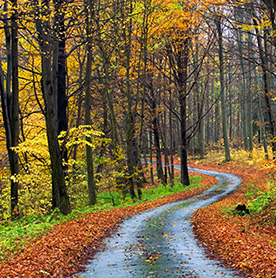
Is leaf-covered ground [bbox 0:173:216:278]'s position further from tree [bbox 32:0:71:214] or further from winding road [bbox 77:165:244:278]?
tree [bbox 32:0:71:214]

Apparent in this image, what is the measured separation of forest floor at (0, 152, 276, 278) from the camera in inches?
265

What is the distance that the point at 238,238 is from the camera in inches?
347

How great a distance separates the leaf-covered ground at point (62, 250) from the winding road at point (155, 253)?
378 mm

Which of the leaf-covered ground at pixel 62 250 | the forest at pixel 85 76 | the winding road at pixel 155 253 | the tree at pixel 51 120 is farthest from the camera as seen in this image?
the forest at pixel 85 76

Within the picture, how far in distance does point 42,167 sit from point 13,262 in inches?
326

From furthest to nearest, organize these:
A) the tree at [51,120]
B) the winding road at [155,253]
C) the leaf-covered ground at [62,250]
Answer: the tree at [51,120]
the winding road at [155,253]
the leaf-covered ground at [62,250]

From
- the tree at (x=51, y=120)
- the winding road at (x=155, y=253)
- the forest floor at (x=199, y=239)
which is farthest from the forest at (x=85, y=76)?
the winding road at (x=155, y=253)

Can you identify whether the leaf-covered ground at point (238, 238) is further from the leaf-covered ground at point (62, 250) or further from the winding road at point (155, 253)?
the leaf-covered ground at point (62, 250)

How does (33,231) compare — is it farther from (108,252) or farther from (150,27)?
(150,27)

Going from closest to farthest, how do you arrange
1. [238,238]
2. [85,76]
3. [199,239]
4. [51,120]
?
[238,238] → [199,239] → [51,120] → [85,76]

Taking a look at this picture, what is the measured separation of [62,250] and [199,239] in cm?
397

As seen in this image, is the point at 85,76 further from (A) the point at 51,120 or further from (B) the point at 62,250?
(B) the point at 62,250

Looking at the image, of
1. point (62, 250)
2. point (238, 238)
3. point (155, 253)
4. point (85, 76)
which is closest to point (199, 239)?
point (238, 238)

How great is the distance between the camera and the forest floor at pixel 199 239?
672 centimetres
